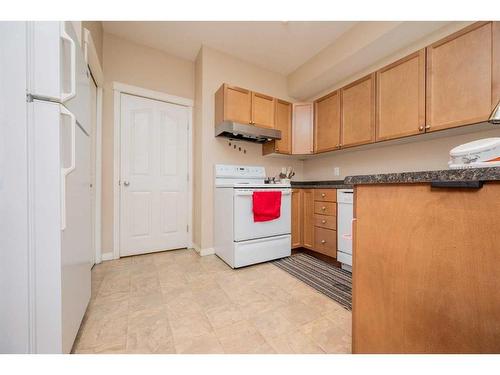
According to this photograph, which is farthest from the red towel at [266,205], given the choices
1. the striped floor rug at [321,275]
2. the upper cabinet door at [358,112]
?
the upper cabinet door at [358,112]

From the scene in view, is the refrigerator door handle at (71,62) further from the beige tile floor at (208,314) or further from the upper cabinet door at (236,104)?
the upper cabinet door at (236,104)

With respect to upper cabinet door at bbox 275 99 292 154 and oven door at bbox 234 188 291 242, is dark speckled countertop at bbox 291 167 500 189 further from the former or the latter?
upper cabinet door at bbox 275 99 292 154

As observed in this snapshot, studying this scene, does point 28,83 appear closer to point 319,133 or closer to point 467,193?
point 467,193

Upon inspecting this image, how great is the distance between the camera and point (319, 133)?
2676mm

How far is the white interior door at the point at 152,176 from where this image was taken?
2.36 meters

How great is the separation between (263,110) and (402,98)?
4.84ft

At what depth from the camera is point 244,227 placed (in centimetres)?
207

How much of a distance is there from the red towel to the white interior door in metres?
1.13

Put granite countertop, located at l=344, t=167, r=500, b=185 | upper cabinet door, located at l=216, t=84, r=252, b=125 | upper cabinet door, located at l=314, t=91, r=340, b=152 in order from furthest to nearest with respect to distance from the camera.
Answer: upper cabinet door, located at l=314, t=91, r=340, b=152
upper cabinet door, located at l=216, t=84, r=252, b=125
granite countertop, located at l=344, t=167, r=500, b=185

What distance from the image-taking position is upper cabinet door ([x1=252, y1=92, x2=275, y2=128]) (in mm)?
2537

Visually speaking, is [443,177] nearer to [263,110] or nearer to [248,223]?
[248,223]

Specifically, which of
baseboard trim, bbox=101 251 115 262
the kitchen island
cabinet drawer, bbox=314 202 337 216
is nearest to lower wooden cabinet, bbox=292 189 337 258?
cabinet drawer, bbox=314 202 337 216

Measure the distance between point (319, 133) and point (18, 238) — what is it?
9.23ft
